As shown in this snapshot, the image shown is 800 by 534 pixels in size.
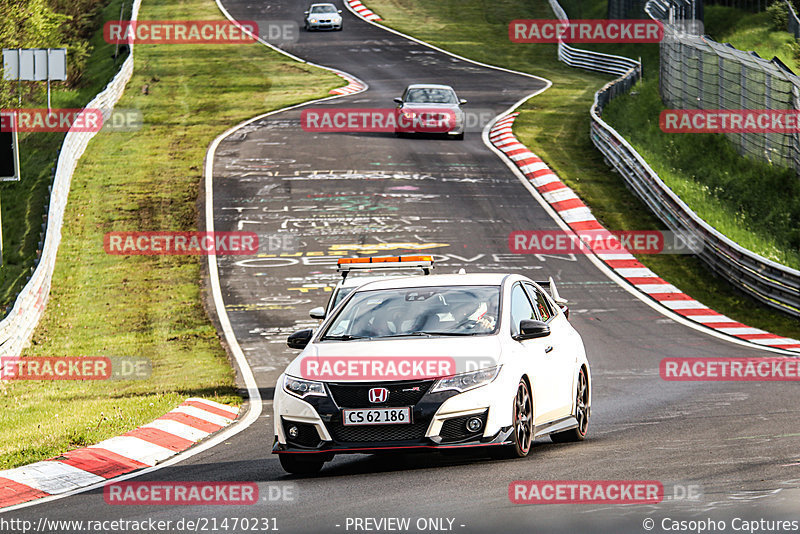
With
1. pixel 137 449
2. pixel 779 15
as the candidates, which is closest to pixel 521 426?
pixel 137 449

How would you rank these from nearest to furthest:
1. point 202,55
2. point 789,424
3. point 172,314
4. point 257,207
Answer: point 789,424
point 172,314
point 257,207
point 202,55

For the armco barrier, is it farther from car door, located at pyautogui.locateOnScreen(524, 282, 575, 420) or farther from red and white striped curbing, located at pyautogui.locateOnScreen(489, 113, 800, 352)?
red and white striped curbing, located at pyautogui.locateOnScreen(489, 113, 800, 352)

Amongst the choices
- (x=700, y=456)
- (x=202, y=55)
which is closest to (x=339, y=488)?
(x=700, y=456)

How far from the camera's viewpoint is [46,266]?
24922mm

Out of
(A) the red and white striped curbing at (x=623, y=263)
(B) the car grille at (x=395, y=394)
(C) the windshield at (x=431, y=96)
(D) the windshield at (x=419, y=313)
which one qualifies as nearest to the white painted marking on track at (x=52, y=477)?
(D) the windshield at (x=419, y=313)

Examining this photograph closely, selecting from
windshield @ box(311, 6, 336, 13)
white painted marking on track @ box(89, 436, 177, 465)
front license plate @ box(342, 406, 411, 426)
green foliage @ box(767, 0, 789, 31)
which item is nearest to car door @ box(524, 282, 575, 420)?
front license plate @ box(342, 406, 411, 426)

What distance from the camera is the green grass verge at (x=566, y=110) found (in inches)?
975

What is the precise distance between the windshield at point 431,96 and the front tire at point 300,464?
94.7 ft

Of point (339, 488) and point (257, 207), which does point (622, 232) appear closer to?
point (257, 207)

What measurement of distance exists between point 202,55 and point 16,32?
36.5 feet

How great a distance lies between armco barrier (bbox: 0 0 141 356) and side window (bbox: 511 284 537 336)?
10840mm

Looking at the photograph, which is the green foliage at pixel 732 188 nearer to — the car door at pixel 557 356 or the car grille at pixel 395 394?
the car door at pixel 557 356

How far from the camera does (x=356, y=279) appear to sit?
14625 mm

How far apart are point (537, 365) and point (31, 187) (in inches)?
1147
